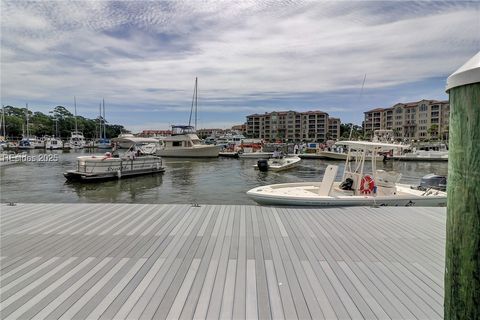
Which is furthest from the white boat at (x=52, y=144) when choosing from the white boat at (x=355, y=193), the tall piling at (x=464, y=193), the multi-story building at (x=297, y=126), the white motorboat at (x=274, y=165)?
the tall piling at (x=464, y=193)

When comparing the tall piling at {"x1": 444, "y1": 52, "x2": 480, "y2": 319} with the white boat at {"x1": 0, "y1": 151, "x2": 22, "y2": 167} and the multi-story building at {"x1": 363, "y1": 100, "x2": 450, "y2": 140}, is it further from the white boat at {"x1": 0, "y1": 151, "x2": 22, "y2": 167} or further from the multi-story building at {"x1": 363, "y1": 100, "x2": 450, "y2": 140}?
the multi-story building at {"x1": 363, "y1": 100, "x2": 450, "y2": 140}

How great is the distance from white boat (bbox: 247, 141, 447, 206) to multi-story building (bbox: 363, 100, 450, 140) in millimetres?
91239

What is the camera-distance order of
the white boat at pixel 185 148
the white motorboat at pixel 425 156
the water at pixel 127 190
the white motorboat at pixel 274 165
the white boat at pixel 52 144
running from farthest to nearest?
the white boat at pixel 52 144 → the white boat at pixel 185 148 → the white motorboat at pixel 425 156 → the white motorboat at pixel 274 165 → the water at pixel 127 190

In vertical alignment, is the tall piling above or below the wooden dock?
above

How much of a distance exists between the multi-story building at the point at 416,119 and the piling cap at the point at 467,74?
100 m

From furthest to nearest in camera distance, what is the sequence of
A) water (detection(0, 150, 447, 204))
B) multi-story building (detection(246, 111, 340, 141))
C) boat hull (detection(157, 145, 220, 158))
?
1. multi-story building (detection(246, 111, 340, 141))
2. boat hull (detection(157, 145, 220, 158))
3. water (detection(0, 150, 447, 204))

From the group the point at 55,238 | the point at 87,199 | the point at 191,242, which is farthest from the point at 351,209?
the point at 87,199

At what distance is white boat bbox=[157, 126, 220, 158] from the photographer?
47531 mm

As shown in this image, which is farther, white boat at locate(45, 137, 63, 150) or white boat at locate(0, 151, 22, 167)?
white boat at locate(45, 137, 63, 150)

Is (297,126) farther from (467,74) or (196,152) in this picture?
(467,74)

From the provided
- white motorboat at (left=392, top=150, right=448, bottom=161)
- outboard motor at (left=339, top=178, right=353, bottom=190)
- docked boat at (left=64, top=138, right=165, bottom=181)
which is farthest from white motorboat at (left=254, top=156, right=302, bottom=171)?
white motorboat at (left=392, top=150, right=448, bottom=161)

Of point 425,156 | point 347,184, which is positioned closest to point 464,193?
point 347,184

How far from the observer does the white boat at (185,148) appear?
1871 inches

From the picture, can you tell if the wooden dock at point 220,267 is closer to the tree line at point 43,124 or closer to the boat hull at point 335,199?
the boat hull at point 335,199
